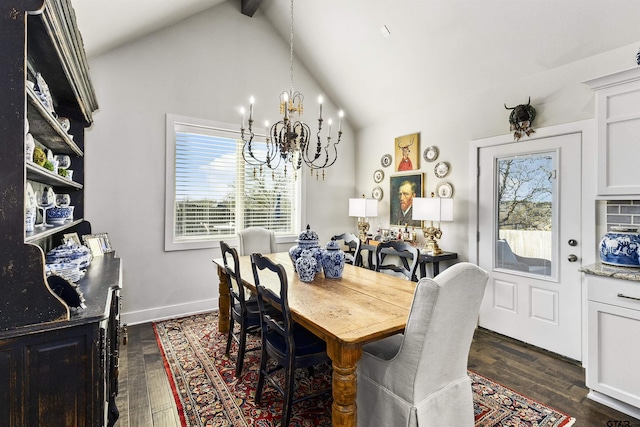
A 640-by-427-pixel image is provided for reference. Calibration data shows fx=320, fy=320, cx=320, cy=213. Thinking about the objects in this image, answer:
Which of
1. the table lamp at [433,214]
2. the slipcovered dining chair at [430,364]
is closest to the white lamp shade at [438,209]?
the table lamp at [433,214]

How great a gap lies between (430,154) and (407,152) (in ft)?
1.25

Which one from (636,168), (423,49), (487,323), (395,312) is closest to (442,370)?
(395,312)

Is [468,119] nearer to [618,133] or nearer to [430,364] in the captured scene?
[618,133]

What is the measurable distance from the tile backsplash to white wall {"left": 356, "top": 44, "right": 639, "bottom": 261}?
0.46 feet

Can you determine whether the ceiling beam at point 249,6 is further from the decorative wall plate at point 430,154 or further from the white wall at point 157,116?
the decorative wall plate at point 430,154

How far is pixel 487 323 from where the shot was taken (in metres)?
3.50

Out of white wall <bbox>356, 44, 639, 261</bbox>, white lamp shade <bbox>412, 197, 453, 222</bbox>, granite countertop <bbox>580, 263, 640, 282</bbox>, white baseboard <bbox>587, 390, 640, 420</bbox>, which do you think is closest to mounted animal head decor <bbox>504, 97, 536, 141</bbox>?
white wall <bbox>356, 44, 639, 261</bbox>

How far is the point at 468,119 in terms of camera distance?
366 cm

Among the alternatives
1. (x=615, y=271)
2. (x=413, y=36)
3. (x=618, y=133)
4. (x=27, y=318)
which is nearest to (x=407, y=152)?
(x=413, y=36)

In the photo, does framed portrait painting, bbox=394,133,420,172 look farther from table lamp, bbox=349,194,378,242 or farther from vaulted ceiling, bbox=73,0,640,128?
table lamp, bbox=349,194,378,242

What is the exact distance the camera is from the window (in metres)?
3.86

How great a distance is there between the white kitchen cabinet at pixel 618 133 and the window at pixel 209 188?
3.09 meters

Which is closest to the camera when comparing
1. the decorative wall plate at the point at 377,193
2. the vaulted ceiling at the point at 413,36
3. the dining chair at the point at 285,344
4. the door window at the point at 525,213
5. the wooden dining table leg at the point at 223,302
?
the dining chair at the point at 285,344

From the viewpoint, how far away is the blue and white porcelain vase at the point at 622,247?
2207 millimetres
